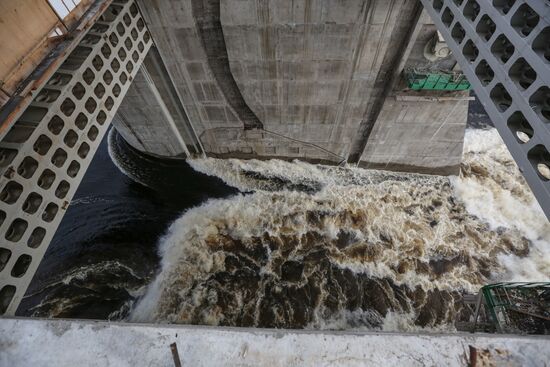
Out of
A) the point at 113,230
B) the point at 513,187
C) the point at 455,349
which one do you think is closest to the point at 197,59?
the point at 113,230

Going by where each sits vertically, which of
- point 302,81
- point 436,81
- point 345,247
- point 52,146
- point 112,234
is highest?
point 302,81

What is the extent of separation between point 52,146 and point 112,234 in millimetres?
8496

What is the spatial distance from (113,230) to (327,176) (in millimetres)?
13112

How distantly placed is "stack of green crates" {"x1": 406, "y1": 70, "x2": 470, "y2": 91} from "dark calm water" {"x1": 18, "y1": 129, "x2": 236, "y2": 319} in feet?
37.4

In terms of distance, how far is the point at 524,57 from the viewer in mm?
4695

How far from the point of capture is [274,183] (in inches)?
643

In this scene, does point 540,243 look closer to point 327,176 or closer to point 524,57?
point 327,176

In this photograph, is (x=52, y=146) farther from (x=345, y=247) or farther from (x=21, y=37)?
(x=345, y=247)

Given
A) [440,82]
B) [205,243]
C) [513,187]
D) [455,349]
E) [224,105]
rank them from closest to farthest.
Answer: [455,349]
[440,82]
[205,243]
[224,105]
[513,187]

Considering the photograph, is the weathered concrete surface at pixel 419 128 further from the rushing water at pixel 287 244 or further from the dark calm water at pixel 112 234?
the dark calm water at pixel 112 234

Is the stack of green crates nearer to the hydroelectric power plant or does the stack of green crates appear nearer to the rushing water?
the hydroelectric power plant

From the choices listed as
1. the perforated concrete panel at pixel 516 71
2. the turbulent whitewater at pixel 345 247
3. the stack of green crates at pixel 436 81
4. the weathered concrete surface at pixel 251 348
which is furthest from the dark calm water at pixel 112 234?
the perforated concrete panel at pixel 516 71

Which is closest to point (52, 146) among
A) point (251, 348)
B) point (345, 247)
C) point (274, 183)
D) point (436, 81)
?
point (251, 348)

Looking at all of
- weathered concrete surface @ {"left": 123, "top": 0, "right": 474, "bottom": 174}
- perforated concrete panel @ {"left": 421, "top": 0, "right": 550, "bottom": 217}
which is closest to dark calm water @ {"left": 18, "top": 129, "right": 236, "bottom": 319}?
weathered concrete surface @ {"left": 123, "top": 0, "right": 474, "bottom": 174}
